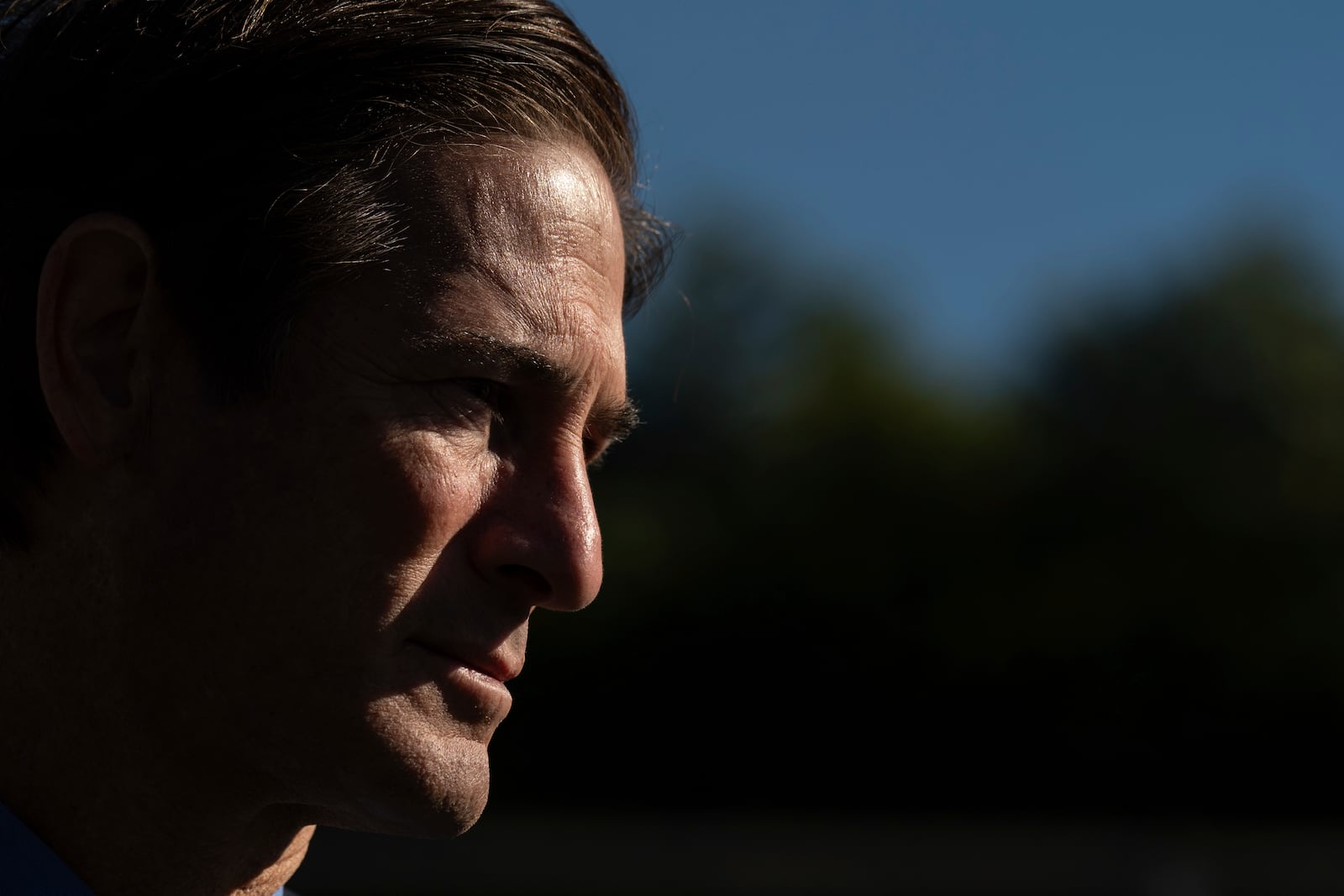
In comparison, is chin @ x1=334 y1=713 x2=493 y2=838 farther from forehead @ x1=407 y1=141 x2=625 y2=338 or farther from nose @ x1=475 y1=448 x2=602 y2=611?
forehead @ x1=407 y1=141 x2=625 y2=338

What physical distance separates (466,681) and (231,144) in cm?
78

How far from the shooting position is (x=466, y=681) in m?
1.75

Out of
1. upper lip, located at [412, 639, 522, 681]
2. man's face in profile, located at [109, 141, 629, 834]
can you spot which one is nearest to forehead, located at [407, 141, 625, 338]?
man's face in profile, located at [109, 141, 629, 834]

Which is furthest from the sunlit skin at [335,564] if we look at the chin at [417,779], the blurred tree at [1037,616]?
the blurred tree at [1037,616]

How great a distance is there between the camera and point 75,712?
1.76 metres

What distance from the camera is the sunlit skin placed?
1.70 metres

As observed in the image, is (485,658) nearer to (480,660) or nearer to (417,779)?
(480,660)

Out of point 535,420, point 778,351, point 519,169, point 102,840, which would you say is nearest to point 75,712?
point 102,840

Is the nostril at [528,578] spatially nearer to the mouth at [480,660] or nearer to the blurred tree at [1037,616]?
the mouth at [480,660]

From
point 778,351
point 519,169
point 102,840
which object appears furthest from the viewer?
point 778,351

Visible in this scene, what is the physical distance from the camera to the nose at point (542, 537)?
1.77 m

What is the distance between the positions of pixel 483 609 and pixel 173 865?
521 millimetres

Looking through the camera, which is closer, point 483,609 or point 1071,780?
point 483,609

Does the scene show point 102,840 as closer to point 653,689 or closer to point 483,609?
point 483,609
